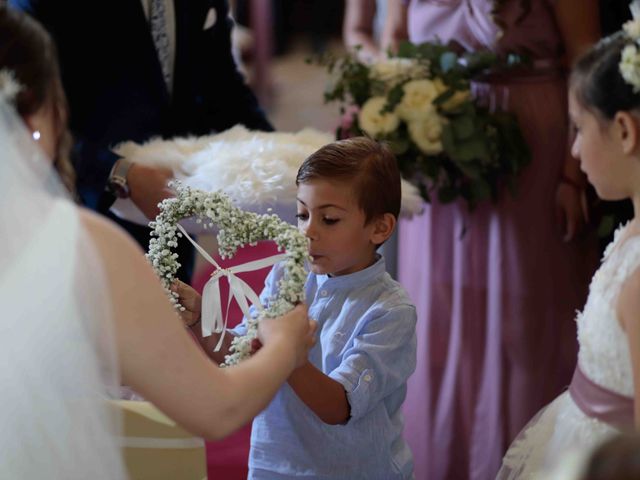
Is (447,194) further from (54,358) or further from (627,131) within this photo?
(54,358)

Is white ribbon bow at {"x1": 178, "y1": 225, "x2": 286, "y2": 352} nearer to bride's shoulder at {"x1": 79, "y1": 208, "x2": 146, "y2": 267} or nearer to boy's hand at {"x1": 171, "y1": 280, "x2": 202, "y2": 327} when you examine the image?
boy's hand at {"x1": 171, "y1": 280, "x2": 202, "y2": 327}

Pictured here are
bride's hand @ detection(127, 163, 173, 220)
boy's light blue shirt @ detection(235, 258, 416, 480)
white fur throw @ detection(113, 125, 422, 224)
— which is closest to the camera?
boy's light blue shirt @ detection(235, 258, 416, 480)

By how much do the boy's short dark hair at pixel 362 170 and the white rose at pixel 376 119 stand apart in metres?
1.02

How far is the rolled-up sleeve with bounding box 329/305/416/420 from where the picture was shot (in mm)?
1813

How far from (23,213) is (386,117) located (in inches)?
65.4

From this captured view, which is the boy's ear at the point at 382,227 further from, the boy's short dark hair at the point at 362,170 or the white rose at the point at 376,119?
the white rose at the point at 376,119

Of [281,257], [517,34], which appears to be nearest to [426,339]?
[517,34]

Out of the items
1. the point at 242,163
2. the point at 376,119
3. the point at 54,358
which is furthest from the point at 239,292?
the point at 376,119

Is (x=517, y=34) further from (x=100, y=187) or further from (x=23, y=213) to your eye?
(x=23, y=213)

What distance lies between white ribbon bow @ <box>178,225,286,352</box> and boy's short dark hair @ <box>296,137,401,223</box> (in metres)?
0.24

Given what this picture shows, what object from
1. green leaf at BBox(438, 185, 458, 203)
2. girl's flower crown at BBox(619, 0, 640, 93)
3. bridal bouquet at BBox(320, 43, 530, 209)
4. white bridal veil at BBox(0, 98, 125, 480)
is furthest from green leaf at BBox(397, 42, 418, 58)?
white bridal veil at BBox(0, 98, 125, 480)

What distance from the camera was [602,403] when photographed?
1916 mm

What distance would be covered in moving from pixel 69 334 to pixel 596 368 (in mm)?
969

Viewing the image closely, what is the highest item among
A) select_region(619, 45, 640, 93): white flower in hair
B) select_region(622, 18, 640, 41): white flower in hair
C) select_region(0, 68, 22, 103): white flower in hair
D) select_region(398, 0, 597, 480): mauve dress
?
select_region(0, 68, 22, 103): white flower in hair
